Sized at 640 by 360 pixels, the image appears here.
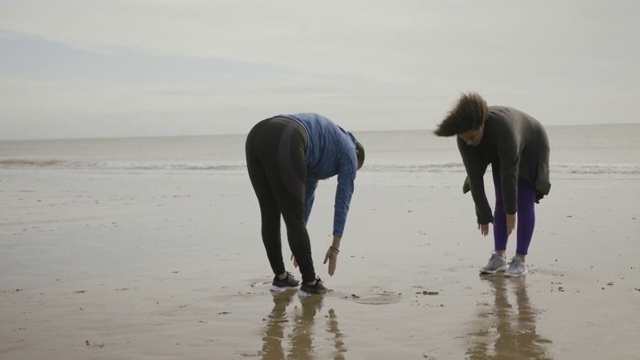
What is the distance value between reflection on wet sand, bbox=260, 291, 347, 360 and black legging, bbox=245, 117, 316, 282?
0.98ft

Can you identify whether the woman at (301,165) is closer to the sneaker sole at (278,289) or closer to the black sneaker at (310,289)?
the black sneaker at (310,289)

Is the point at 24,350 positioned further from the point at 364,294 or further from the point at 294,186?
the point at 364,294

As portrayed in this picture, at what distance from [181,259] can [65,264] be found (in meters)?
0.97

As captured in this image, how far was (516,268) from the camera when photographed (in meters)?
5.30

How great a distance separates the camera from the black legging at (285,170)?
174 inches

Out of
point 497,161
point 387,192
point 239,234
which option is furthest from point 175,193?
point 497,161

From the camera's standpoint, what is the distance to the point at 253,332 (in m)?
3.85

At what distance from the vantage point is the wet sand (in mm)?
3570

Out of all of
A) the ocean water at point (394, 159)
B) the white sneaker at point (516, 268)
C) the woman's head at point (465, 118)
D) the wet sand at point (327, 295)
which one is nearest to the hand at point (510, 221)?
the white sneaker at point (516, 268)

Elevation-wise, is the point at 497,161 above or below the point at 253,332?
above

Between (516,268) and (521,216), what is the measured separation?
0.41 meters

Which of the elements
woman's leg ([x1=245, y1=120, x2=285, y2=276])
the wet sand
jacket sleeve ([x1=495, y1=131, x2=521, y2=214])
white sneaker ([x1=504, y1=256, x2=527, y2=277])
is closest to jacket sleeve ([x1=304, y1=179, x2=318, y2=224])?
woman's leg ([x1=245, y1=120, x2=285, y2=276])

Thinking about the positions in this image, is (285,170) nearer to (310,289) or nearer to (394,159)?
(310,289)

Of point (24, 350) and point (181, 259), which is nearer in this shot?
point (24, 350)
